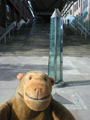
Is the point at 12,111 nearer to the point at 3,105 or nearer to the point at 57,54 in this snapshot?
the point at 3,105

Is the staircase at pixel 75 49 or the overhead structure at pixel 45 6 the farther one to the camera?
the overhead structure at pixel 45 6

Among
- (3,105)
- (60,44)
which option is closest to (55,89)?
(60,44)

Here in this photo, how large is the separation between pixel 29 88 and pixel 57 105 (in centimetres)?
50

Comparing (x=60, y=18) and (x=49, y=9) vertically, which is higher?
(x=49, y=9)

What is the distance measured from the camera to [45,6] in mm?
29656

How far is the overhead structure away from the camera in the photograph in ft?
91.0

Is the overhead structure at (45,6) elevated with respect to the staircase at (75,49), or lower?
elevated

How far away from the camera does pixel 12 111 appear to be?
5.42ft

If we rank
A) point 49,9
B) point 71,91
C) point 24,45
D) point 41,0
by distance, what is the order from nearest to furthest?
point 71,91 < point 24,45 < point 41,0 < point 49,9

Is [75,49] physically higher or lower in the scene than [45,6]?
lower

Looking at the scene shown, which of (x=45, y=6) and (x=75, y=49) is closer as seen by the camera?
(x=75, y=49)

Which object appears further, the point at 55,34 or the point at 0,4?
the point at 0,4

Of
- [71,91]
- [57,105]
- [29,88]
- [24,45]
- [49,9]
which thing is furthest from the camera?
[49,9]

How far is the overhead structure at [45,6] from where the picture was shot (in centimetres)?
2773
